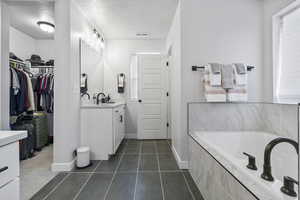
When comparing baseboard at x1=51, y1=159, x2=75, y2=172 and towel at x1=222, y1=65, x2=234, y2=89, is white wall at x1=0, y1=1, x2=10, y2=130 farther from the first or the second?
towel at x1=222, y1=65, x2=234, y2=89

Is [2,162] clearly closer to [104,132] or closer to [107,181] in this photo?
[107,181]

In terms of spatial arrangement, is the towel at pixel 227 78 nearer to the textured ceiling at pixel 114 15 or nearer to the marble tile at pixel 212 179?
the marble tile at pixel 212 179

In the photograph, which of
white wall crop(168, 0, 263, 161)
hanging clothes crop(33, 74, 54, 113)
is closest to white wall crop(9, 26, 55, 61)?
hanging clothes crop(33, 74, 54, 113)

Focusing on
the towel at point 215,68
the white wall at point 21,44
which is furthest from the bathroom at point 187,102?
the white wall at point 21,44

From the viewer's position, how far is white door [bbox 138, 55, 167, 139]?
391 cm

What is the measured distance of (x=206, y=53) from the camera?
2258 mm

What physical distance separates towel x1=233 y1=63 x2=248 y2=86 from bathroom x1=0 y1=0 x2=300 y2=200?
17mm

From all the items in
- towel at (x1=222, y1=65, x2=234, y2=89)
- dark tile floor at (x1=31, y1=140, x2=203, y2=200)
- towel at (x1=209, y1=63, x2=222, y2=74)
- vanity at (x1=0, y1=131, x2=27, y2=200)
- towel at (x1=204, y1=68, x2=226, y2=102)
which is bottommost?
dark tile floor at (x1=31, y1=140, x2=203, y2=200)

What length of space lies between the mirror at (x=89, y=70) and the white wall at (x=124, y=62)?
34cm

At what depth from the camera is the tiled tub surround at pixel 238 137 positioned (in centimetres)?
117

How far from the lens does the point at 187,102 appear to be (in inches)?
A: 88.8

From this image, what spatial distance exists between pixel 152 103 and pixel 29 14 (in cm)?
298

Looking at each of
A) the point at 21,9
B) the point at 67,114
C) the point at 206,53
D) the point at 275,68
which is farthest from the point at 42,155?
the point at 275,68

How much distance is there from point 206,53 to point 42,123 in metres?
3.32
